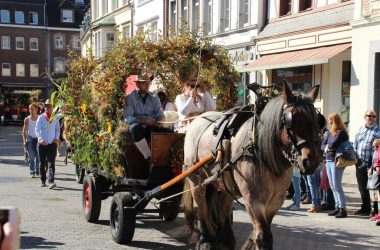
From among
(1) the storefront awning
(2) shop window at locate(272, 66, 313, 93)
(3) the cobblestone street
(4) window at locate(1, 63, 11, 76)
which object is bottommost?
(3) the cobblestone street

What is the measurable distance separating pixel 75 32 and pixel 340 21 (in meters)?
57.5

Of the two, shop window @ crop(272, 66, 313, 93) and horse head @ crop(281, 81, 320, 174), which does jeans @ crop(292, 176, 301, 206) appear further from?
shop window @ crop(272, 66, 313, 93)

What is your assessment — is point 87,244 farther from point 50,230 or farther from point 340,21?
point 340,21

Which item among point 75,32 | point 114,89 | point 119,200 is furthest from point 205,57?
point 75,32

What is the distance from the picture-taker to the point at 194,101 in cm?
699

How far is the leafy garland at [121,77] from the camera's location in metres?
7.08

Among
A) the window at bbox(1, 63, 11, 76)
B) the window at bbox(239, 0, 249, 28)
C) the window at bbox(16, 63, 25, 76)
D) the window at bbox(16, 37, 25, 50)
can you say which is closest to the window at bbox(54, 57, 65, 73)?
the window at bbox(16, 63, 25, 76)

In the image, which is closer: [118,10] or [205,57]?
[205,57]

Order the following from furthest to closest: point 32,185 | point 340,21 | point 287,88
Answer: point 340,21, point 32,185, point 287,88

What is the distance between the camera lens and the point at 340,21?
14711 mm

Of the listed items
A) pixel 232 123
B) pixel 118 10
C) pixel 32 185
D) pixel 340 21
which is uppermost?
pixel 118 10

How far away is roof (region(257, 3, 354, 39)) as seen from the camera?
582 inches

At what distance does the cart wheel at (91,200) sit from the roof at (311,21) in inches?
361

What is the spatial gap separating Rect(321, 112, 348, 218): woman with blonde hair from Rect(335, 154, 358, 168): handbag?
149mm
